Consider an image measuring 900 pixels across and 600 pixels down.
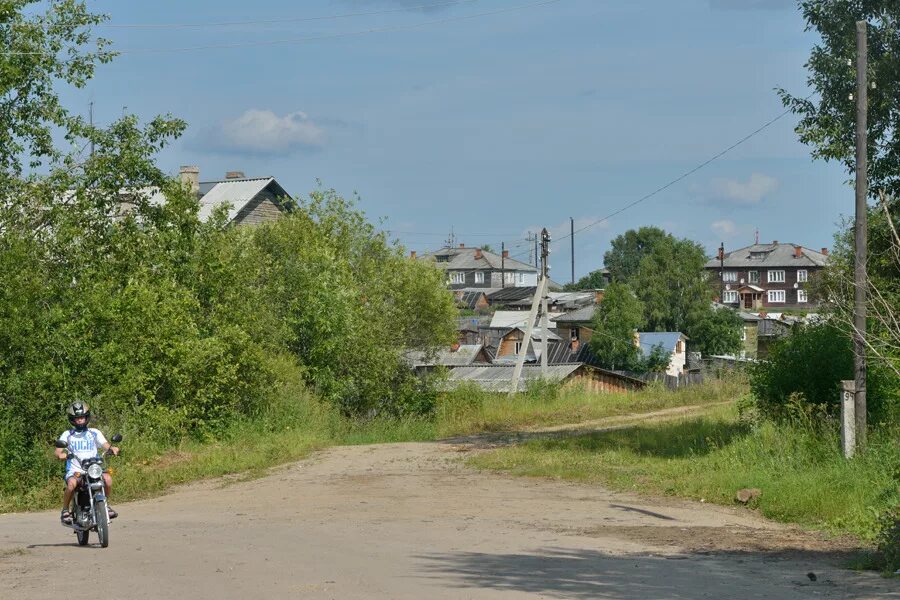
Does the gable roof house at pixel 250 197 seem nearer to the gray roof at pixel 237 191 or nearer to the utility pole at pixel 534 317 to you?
the gray roof at pixel 237 191

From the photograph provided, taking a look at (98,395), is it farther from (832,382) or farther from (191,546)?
(832,382)

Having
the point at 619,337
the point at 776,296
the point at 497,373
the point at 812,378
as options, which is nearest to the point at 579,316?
the point at 619,337

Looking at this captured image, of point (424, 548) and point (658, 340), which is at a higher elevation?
point (658, 340)

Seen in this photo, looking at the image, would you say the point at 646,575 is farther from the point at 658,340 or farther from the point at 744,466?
the point at 658,340

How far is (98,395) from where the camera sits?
70.3 feet

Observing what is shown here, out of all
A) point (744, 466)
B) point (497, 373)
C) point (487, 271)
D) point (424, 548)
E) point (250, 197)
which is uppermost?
point (487, 271)

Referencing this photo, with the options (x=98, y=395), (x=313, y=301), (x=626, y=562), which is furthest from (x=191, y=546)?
(x=313, y=301)

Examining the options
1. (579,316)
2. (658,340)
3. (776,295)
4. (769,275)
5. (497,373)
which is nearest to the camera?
(497,373)

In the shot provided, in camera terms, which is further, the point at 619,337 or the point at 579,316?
the point at 579,316

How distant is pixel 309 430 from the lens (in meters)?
29.1

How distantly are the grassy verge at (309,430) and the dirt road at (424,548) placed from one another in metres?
1.49

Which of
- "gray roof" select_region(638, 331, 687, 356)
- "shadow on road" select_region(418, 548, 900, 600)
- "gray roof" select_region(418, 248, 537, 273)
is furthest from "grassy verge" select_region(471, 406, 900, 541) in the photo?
"gray roof" select_region(418, 248, 537, 273)

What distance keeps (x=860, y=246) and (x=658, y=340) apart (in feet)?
201

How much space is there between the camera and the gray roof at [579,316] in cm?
9051
